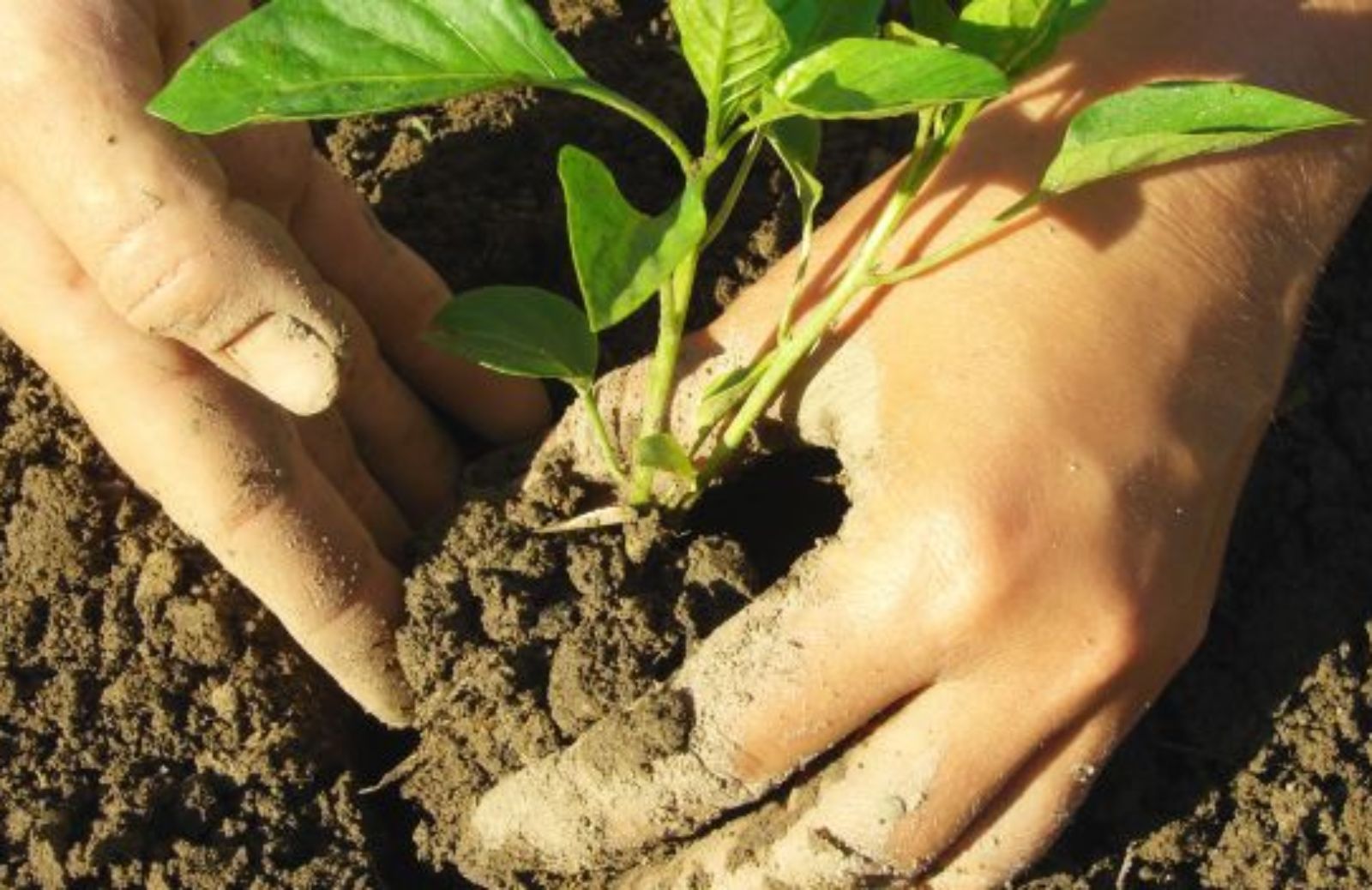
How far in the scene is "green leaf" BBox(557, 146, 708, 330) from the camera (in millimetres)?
1149

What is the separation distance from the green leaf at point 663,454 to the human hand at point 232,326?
0.87 feet

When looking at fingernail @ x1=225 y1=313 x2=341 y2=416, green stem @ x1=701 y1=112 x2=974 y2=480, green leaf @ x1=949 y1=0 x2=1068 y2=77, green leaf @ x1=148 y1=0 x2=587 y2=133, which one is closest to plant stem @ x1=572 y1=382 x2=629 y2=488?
green stem @ x1=701 y1=112 x2=974 y2=480

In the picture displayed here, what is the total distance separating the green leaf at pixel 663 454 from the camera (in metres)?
1.36

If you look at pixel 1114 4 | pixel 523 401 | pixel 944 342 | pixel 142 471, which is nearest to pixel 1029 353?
pixel 944 342

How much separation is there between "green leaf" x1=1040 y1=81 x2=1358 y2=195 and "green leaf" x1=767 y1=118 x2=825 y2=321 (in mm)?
208

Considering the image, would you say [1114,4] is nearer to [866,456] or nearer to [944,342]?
[944,342]

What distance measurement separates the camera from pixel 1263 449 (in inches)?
68.8

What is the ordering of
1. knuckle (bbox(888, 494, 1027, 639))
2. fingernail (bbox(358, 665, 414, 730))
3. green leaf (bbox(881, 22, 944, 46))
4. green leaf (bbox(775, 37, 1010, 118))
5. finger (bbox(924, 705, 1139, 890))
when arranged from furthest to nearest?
fingernail (bbox(358, 665, 414, 730)), finger (bbox(924, 705, 1139, 890)), knuckle (bbox(888, 494, 1027, 639)), green leaf (bbox(881, 22, 944, 46)), green leaf (bbox(775, 37, 1010, 118))

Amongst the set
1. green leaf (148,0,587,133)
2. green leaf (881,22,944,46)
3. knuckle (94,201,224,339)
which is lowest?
green leaf (881,22,944,46)

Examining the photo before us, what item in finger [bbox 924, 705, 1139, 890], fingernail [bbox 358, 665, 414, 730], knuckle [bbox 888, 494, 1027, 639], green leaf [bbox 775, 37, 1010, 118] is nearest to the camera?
green leaf [bbox 775, 37, 1010, 118]

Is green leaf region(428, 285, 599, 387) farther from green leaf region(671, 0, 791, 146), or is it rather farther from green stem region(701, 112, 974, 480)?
green leaf region(671, 0, 791, 146)

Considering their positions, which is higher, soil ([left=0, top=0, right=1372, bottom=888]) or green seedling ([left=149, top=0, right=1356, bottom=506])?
green seedling ([left=149, top=0, right=1356, bottom=506])

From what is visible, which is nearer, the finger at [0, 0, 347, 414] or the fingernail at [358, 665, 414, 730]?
the finger at [0, 0, 347, 414]

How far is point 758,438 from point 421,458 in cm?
40
